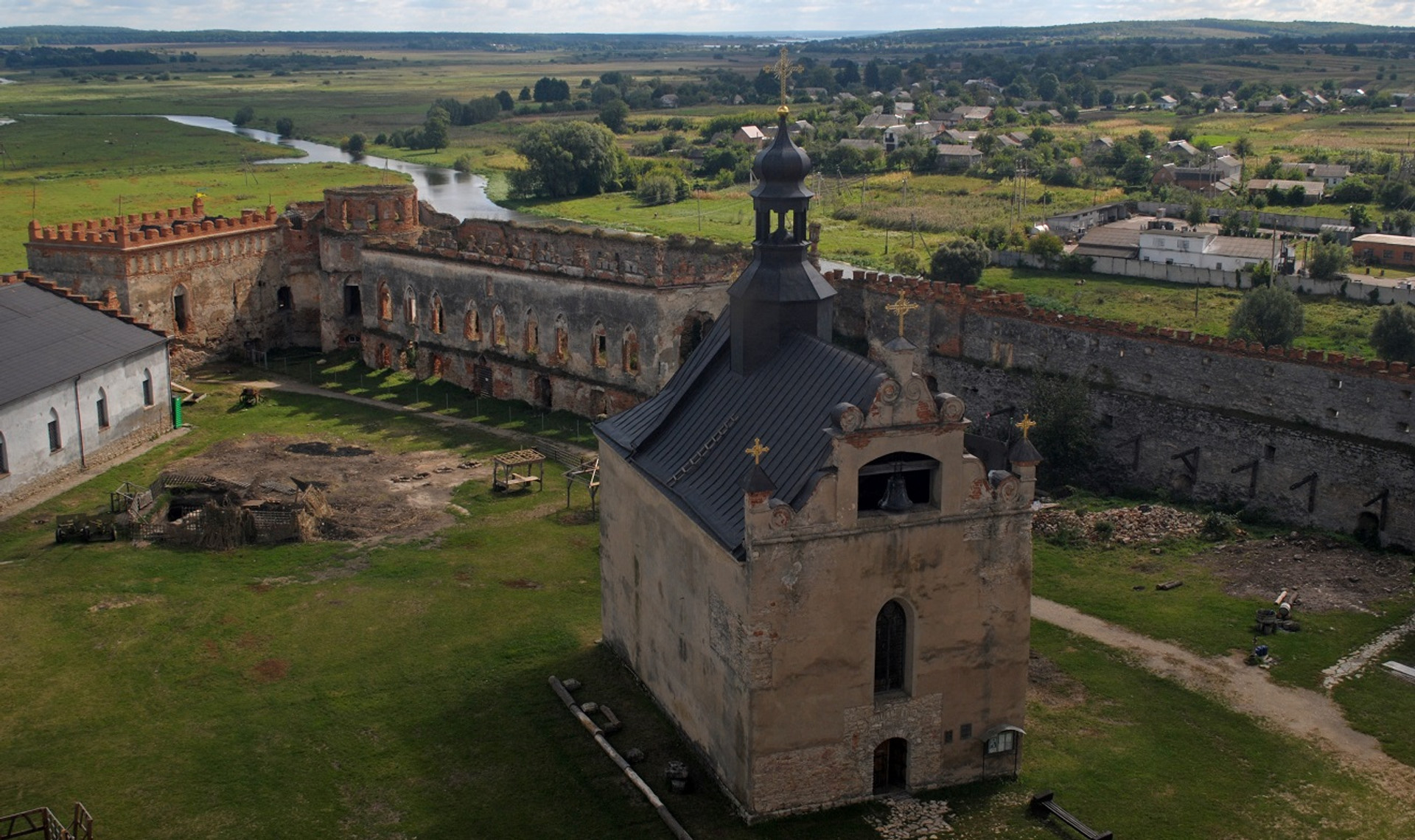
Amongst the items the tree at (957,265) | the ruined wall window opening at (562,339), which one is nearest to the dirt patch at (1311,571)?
the ruined wall window opening at (562,339)

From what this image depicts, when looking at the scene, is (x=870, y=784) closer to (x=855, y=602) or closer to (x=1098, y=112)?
(x=855, y=602)

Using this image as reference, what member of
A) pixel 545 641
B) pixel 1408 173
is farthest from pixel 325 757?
pixel 1408 173

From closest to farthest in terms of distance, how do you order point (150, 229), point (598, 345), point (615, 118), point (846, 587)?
1. point (846, 587)
2. point (598, 345)
3. point (150, 229)
4. point (615, 118)

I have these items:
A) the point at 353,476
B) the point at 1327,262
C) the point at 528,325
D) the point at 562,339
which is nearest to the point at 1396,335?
the point at 1327,262

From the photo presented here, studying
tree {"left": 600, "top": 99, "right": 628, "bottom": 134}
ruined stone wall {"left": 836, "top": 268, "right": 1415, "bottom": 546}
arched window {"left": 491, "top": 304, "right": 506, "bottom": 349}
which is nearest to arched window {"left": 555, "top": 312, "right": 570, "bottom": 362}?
arched window {"left": 491, "top": 304, "right": 506, "bottom": 349}

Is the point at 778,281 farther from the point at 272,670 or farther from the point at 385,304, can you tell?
the point at 385,304

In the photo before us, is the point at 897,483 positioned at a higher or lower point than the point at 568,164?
lower
